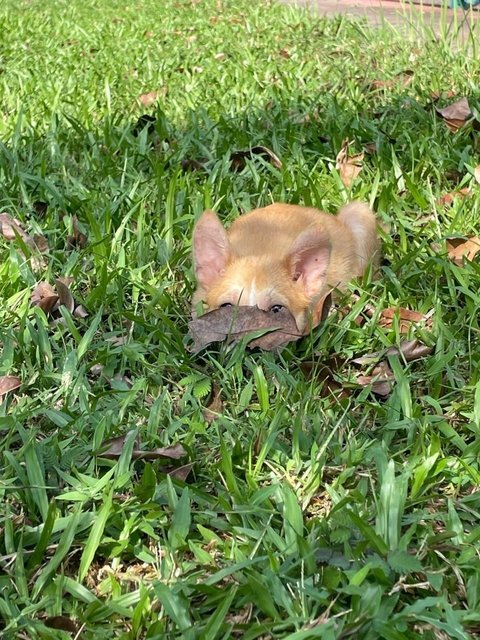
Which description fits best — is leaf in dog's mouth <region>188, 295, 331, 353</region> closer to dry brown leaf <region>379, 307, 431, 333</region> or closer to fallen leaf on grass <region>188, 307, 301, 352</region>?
fallen leaf on grass <region>188, 307, 301, 352</region>

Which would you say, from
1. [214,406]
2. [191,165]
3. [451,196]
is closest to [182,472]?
[214,406]

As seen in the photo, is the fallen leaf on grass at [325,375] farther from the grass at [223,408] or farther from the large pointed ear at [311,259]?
the large pointed ear at [311,259]

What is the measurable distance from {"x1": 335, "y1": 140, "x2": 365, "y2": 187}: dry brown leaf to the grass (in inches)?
2.8

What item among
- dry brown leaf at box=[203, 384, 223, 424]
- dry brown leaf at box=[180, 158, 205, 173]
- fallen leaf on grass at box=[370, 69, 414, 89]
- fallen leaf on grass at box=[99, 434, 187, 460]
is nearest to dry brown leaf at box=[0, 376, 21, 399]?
fallen leaf on grass at box=[99, 434, 187, 460]

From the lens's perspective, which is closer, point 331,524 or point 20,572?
point 20,572

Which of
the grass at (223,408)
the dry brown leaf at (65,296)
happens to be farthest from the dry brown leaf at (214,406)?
the dry brown leaf at (65,296)

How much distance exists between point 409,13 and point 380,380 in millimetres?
6530

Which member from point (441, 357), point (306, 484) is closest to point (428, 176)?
point (441, 357)

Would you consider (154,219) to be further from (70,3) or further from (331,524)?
(70,3)

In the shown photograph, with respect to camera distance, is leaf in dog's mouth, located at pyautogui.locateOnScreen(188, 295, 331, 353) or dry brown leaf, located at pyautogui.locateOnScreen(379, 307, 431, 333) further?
dry brown leaf, located at pyautogui.locateOnScreen(379, 307, 431, 333)

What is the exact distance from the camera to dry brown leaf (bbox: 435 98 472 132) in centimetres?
558

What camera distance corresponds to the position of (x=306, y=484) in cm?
261

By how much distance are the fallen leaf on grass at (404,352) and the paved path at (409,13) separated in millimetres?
4317

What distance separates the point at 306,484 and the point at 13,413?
1024 mm
